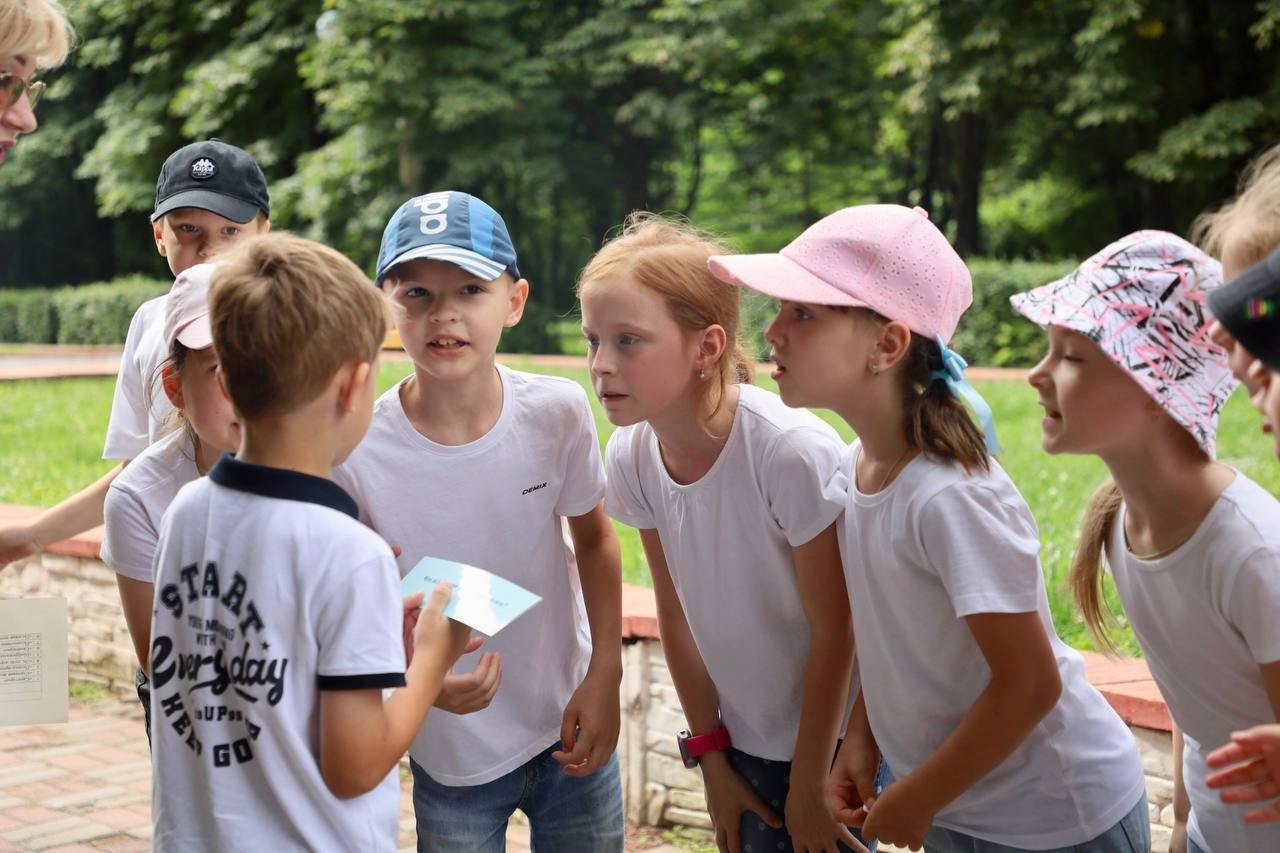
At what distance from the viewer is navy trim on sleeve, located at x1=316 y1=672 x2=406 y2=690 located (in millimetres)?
1851

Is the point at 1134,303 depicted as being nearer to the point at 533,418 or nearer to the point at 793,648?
the point at 793,648

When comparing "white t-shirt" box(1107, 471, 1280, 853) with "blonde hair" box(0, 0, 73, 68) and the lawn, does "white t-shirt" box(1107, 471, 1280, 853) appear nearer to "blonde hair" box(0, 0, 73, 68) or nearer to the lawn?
the lawn

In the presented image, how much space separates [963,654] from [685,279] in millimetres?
889

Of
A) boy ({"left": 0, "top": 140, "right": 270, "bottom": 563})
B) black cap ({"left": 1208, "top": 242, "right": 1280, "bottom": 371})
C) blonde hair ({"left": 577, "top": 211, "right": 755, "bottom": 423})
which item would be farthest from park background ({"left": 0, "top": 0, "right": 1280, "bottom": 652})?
black cap ({"left": 1208, "top": 242, "right": 1280, "bottom": 371})

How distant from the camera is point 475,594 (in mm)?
2064

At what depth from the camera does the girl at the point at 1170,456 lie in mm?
2061

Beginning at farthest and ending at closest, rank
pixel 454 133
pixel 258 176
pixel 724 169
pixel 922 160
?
pixel 724 169, pixel 922 160, pixel 454 133, pixel 258 176

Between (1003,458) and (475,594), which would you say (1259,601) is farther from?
(1003,458)

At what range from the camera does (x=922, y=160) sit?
96.1ft

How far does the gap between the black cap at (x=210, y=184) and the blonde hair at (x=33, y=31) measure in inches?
24.3

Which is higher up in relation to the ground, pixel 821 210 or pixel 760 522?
pixel 821 210

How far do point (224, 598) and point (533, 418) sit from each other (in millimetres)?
996

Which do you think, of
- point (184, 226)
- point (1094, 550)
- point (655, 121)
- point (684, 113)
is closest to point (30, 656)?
point (184, 226)

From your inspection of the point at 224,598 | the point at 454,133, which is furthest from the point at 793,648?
the point at 454,133
